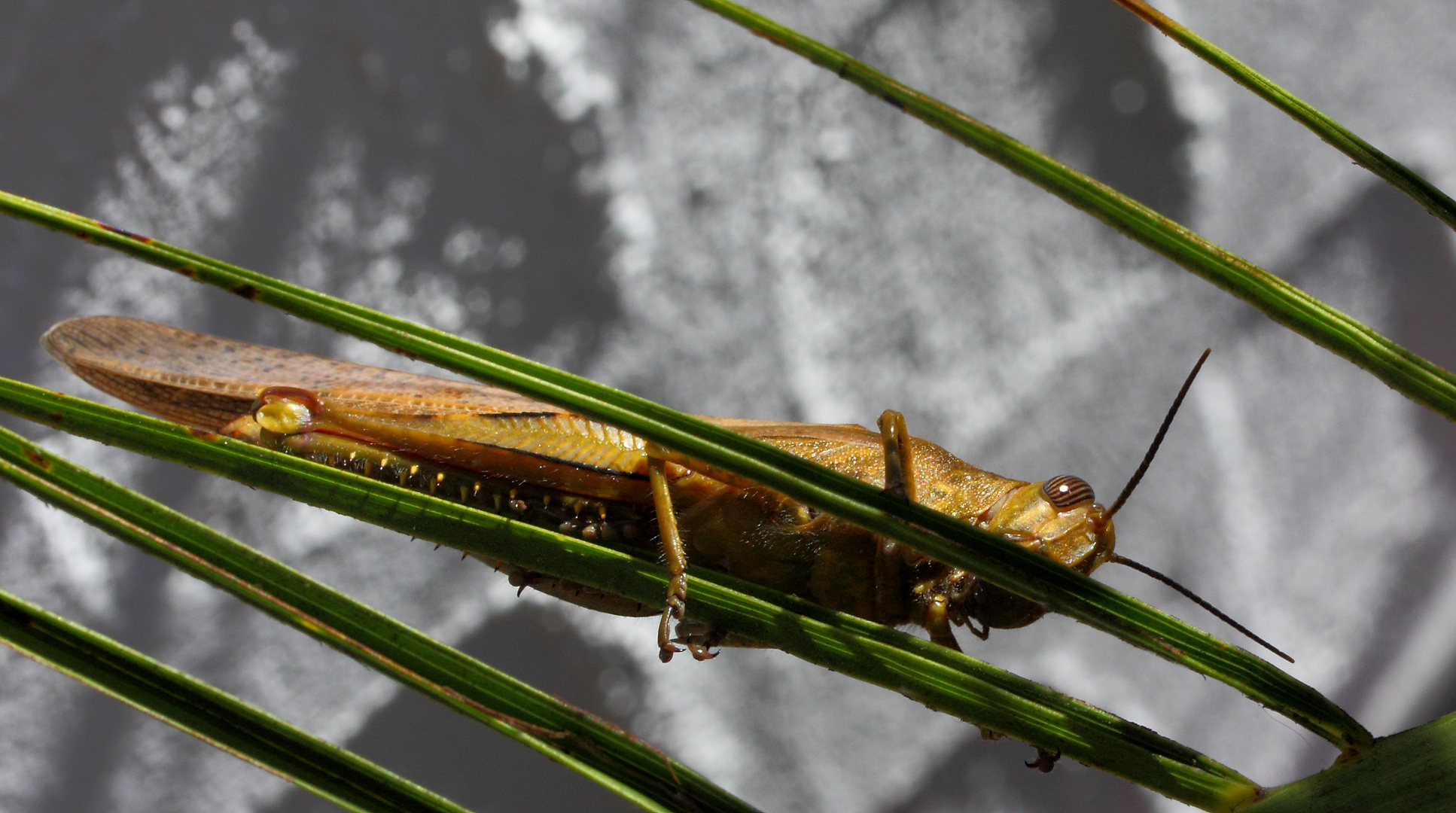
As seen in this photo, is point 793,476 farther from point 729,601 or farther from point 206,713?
point 206,713

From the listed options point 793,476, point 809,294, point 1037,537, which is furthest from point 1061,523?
point 809,294

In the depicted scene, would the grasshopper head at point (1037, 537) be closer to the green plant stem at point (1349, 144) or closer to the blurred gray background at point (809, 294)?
the green plant stem at point (1349, 144)

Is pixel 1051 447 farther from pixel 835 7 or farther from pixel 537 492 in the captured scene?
pixel 537 492

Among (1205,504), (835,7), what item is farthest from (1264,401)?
(835,7)

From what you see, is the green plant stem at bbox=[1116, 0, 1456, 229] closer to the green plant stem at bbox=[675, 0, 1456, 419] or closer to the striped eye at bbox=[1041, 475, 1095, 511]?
the green plant stem at bbox=[675, 0, 1456, 419]

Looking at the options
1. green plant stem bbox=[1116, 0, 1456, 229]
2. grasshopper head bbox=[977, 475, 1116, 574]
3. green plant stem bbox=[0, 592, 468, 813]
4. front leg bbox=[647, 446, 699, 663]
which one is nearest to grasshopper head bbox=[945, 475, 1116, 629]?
grasshopper head bbox=[977, 475, 1116, 574]

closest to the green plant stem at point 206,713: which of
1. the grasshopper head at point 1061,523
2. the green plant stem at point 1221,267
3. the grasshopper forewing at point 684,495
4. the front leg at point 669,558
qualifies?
the front leg at point 669,558
